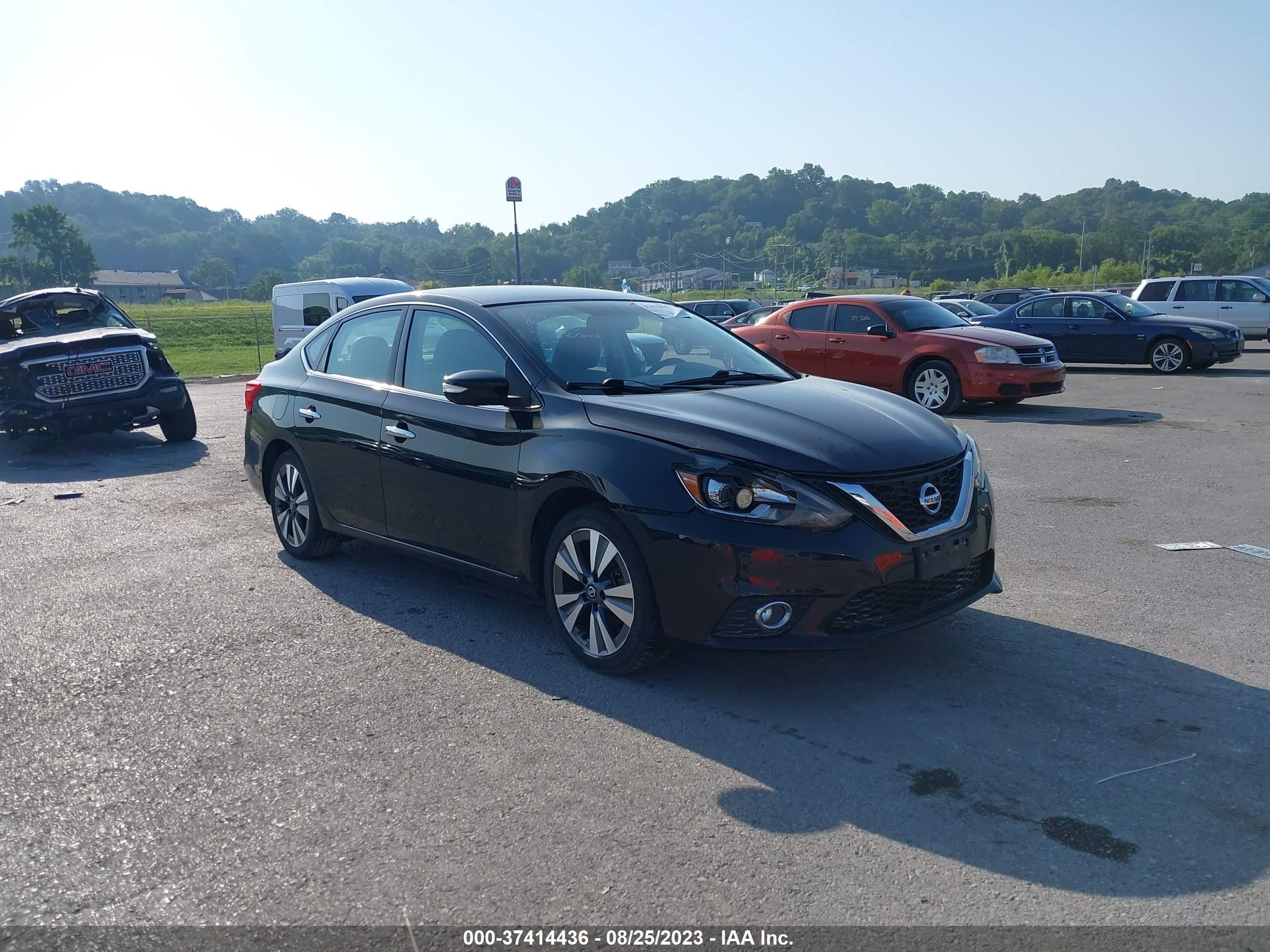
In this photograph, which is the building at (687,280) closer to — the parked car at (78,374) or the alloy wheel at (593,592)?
the parked car at (78,374)

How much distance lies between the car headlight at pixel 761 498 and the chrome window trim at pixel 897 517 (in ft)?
0.25

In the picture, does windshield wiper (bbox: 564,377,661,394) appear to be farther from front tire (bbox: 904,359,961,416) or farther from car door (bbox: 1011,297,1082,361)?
car door (bbox: 1011,297,1082,361)

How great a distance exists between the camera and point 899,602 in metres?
4.45

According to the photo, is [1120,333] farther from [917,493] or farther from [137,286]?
[137,286]

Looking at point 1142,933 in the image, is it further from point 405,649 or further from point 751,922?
point 405,649

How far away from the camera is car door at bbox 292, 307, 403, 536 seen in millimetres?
6094

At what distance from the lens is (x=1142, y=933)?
2.84 meters

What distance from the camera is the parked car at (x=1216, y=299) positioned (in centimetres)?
2455

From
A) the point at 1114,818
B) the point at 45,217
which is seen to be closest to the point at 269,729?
the point at 1114,818

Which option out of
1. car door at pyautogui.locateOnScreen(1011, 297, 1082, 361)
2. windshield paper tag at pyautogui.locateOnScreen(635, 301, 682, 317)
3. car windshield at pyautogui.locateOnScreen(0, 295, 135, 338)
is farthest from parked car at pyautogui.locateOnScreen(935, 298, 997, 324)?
windshield paper tag at pyautogui.locateOnScreen(635, 301, 682, 317)

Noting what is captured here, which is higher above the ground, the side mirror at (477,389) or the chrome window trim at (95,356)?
the side mirror at (477,389)

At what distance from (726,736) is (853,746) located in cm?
47

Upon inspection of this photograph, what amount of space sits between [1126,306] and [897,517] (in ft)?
→ 57.4

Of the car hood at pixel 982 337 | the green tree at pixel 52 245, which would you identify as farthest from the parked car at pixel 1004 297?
the green tree at pixel 52 245
